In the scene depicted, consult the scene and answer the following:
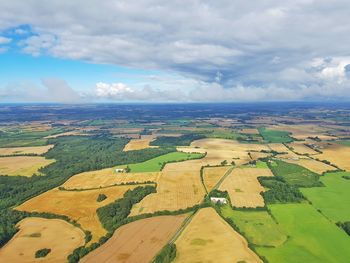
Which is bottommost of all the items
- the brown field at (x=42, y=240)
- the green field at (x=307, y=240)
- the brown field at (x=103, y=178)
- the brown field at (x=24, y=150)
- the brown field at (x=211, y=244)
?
the brown field at (x=42, y=240)

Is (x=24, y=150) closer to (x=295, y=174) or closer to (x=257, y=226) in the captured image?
(x=295, y=174)

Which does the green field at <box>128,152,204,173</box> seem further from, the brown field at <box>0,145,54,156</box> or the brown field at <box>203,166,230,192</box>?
the brown field at <box>0,145,54,156</box>

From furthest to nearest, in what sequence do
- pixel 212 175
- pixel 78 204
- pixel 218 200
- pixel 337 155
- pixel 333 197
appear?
pixel 337 155 → pixel 212 175 → pixel 333 197 → pixel 78 204 → pixel 218 200

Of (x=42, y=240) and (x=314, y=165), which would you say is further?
(x=314, y=165)

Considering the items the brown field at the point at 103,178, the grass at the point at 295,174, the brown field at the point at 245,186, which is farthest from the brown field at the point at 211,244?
the grass at the point at 295,174

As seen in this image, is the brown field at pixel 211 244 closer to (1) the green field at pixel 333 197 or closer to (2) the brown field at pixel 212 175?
(2) the brown field at pixel 212 175

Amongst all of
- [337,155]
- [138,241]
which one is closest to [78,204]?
[138,241]
